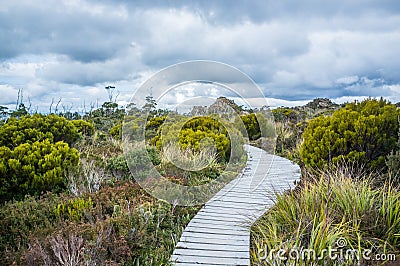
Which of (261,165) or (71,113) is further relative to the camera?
(71,113)

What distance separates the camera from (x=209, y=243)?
459 centimetres

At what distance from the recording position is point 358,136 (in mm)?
7305

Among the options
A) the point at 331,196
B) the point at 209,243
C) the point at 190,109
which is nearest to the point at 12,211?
the point at 209,243

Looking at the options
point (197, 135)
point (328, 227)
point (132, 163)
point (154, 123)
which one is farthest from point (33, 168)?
point (154, 123)

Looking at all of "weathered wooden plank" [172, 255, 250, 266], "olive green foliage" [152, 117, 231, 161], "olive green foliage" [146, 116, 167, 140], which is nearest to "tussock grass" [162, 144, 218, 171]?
"olive green foliage" [152, 117, 231, 161]

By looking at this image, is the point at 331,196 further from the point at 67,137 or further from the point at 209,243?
the point at 67,137

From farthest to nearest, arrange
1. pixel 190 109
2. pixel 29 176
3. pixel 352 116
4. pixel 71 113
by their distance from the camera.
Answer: pixel 71 113 → pixel 190 109 → pixel 352 116 → pixel 29 176

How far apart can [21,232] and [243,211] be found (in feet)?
10.3

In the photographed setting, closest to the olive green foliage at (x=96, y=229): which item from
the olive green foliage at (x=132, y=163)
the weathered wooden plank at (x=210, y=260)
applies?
the weathered wooden plank at (x=210, y=260)

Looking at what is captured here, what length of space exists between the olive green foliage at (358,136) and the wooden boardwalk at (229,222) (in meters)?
0.89
